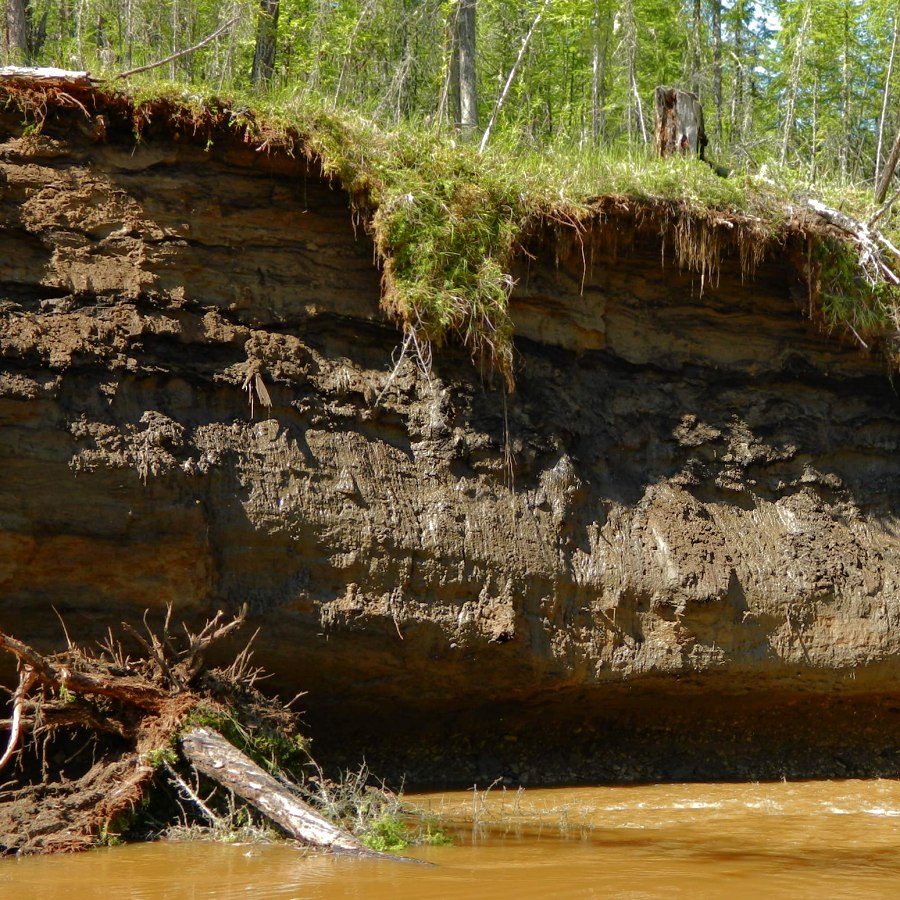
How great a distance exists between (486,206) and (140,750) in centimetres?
375

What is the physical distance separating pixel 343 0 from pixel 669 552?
930cm

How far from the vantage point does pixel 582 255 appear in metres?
6.78

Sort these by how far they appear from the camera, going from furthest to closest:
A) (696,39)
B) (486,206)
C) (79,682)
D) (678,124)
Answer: (696,39) → (678,124) → (486,206) → (79,682)

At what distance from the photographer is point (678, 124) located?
7.82m

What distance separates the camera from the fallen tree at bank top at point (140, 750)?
446 centimetres

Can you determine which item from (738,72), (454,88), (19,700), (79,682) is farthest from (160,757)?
(738,72)

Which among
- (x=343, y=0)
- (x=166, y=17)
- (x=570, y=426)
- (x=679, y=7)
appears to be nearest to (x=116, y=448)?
(x=570, y=426)

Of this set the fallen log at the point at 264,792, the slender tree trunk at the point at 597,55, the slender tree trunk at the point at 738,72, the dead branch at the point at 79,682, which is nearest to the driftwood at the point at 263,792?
the fallen log at the point at 264,792

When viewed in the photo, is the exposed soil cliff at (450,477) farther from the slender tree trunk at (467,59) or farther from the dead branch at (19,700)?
the slender tree trunk at (467,59)

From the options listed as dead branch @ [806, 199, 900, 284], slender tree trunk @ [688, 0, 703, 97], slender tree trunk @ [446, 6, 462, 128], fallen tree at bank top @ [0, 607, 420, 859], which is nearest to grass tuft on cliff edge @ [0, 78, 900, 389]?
dead branch @ [806, 199, 900, 284]

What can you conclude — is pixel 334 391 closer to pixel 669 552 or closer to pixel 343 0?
pixel 669 552

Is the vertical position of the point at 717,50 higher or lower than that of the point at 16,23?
higher

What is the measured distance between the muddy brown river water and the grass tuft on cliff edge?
2.64 m

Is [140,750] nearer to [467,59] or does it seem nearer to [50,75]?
[50,75]
